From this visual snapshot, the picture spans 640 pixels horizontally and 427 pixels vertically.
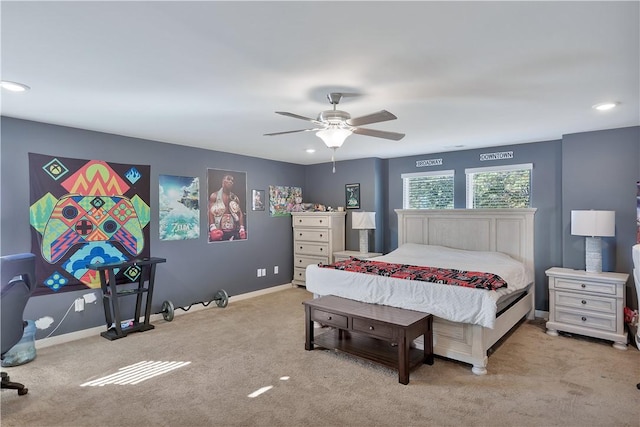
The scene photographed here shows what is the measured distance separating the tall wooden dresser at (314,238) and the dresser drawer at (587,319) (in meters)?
3.35

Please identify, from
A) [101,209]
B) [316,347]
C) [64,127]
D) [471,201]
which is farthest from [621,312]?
[64,127]

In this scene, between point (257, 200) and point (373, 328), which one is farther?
point (257, 200)

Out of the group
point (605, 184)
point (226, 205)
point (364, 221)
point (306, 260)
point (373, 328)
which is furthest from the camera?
point (306, 260)

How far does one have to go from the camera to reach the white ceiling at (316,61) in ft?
5.50

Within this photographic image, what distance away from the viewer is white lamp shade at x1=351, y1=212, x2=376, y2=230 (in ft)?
18.9

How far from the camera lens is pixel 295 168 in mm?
6828

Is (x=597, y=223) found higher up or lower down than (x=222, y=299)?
higher up

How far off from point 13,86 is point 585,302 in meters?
5.50

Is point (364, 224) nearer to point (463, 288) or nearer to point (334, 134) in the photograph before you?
point (463, 288)

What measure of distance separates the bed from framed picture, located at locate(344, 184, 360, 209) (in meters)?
0.85

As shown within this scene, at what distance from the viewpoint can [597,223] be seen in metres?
3.76

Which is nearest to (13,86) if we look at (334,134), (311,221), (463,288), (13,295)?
(13,295)

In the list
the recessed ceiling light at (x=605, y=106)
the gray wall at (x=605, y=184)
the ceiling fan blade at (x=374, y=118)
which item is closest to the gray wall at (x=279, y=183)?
the gray wall at (x=605, y=184)

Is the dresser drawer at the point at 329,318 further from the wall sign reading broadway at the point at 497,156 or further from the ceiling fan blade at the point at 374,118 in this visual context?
the wall sign reading broadway at the point at 497,156
